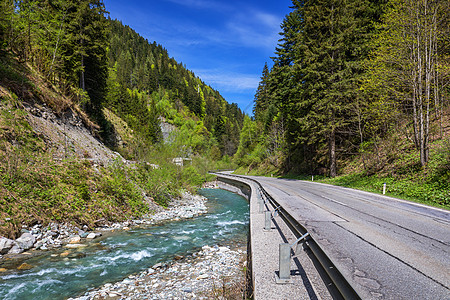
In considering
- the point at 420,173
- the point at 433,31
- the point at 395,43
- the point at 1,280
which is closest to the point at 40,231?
the point at 1,280

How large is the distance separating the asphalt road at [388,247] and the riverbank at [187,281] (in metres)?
2.30

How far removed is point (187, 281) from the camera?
20.7ft

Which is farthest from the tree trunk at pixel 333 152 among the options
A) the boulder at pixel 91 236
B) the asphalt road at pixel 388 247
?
the boulder at pixel 91 236

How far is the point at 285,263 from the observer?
12.3ft

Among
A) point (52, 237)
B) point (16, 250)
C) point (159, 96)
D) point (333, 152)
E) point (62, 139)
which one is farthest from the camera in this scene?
point (159, 96)

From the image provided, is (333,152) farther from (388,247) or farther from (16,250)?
(16,250)

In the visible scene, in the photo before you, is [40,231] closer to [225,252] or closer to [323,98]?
[225,252]

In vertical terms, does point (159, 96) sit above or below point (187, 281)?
above

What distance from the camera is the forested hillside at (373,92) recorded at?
1444 centimetres

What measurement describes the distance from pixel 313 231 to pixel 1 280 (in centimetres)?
871

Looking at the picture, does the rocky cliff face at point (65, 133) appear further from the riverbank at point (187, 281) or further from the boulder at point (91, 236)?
the riverbank at point (187, 281)

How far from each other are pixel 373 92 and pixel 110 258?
2020 centimetres

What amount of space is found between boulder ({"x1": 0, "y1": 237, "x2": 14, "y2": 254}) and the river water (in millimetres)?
950

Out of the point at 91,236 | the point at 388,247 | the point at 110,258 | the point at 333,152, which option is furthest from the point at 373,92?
the point at 91,236
